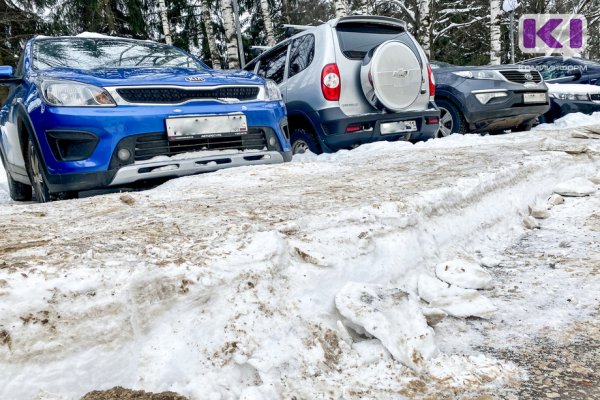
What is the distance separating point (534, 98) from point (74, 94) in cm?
562

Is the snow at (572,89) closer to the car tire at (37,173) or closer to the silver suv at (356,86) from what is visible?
the silver suv at (356,86)

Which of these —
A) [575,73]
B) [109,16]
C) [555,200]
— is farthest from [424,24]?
[109,16]

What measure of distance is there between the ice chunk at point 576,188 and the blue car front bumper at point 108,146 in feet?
8.18

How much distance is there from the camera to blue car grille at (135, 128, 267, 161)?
305 cm

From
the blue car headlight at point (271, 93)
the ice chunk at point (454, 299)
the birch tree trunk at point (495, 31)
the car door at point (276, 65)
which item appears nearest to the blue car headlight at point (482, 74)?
the car door at point (276, 65)

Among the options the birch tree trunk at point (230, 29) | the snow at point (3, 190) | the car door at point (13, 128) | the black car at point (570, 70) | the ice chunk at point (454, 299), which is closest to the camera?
the ice chunk at point (454, 299)

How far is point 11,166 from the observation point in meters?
4.00

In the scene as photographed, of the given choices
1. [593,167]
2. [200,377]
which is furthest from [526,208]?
[200,377]

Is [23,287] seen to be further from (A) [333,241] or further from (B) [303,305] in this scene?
(A) [333,241]

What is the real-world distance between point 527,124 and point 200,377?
21.9 ft

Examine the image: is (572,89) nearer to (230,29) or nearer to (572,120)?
(572,120)

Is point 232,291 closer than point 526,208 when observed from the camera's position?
Yes

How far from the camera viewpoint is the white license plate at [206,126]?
3139 mm

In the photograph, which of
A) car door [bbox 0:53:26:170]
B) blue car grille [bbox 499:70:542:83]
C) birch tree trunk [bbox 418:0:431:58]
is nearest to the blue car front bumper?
car door [bbox 0:53:26:170]
